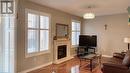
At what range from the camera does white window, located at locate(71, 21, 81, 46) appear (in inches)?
299

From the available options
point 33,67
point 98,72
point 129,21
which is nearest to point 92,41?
point 129,21

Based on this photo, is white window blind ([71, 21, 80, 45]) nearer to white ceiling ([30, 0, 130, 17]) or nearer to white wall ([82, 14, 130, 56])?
white wall ([82, 14, 130, 56])

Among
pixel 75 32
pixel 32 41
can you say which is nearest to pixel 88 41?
pixel 75 32

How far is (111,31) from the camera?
735 cm

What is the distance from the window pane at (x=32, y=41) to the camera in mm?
Result: 4629

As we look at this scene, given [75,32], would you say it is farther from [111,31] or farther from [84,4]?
[84,4]

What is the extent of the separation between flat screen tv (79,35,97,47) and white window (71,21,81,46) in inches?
15.7

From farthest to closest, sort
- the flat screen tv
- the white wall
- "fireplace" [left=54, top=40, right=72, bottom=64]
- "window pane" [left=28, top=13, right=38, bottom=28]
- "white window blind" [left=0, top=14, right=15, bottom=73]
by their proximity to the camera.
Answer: the flat screen tv → the white wall → "fireplace" [left=54, top=40, right=72, bottom=64] → "window pane" [left=28, top=13, right=38, bottom=28] → "white window blind" [left=0, top=14, right=15, bottom=73]

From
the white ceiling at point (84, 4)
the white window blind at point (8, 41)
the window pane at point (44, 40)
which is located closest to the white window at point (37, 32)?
the window pane at point (44, 40)

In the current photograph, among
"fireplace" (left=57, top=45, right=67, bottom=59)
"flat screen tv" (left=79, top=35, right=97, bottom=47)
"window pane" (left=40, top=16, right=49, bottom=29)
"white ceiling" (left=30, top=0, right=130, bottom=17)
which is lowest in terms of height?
"fireplace" (left=57, top=45, right=67, bottom=59)

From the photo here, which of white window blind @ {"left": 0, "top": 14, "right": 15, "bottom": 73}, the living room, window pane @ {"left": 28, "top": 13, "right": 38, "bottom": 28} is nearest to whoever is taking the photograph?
white window blind @ {"left": 0, "top": 14, "right": 15, "bottom": 73}

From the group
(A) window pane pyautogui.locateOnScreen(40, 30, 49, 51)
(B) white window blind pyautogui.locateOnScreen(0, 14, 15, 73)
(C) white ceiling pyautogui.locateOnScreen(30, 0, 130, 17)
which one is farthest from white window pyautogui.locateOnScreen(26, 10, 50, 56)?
(B) white window blind pyautogui.locateOnScreen(0, 14, 15, 73)

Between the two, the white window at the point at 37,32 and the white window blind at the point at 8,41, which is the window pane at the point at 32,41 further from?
the white window blind at the point at 8,41

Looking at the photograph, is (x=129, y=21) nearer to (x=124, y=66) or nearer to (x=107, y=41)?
(x=107, y=41)
